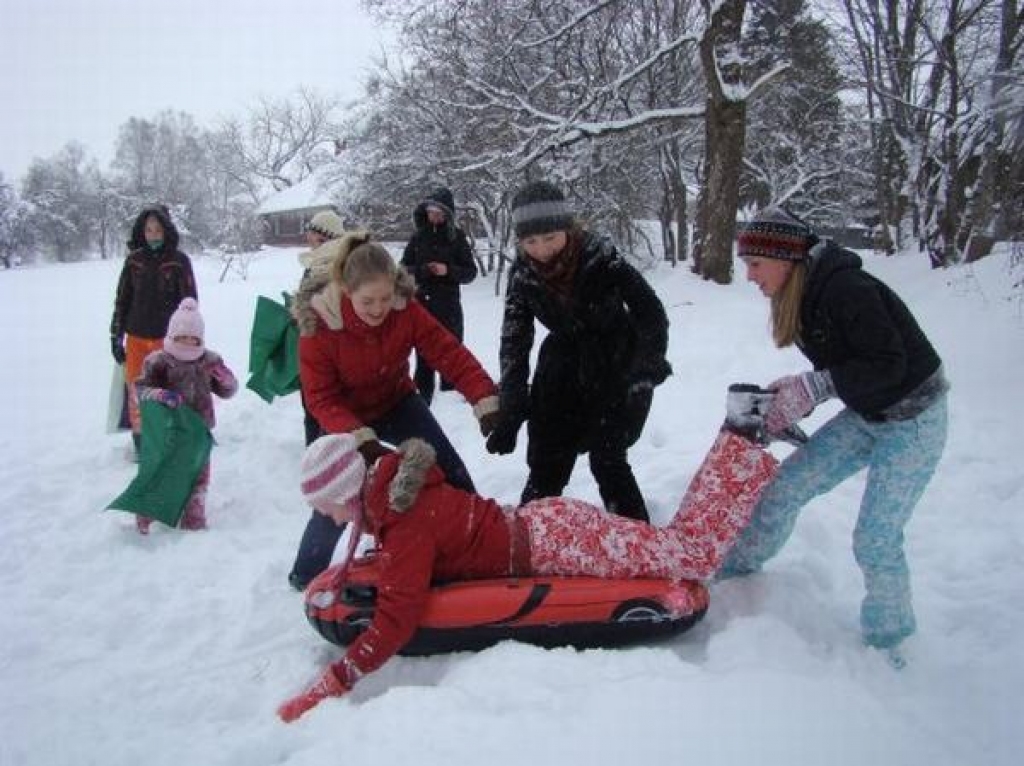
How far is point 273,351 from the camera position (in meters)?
5.12

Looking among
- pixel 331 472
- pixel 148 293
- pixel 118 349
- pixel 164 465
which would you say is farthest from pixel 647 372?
pixel 118 349

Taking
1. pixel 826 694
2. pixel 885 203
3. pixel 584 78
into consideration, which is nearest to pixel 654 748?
pixel 826 694

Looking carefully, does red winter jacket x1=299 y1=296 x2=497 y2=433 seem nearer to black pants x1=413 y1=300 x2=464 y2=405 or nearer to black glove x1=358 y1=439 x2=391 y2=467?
black glove x1=358 y1=439 x2=391 y2=467

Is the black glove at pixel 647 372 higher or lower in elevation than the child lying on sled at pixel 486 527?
higher

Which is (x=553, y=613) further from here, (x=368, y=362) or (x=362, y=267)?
(x=362, y=267)

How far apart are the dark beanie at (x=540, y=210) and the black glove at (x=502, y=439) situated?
2.92ft

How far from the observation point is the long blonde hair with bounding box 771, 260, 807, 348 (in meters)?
2.64

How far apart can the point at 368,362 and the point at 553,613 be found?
4.60 ft

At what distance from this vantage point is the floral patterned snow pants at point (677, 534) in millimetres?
2906

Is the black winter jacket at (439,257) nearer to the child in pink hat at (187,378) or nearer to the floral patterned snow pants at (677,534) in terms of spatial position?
the child in pink hat at (187,378)

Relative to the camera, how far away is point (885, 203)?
1264 centimetres

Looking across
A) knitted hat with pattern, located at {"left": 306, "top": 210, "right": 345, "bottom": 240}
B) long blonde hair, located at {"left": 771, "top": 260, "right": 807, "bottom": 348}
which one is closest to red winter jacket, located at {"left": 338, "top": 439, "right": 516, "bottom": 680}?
long blonde hair, located at {"left": 771, "top": 260, "right": 807, "bottom": 348}

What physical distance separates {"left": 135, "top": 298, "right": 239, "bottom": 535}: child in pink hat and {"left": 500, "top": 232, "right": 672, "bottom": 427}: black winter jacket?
2166mm

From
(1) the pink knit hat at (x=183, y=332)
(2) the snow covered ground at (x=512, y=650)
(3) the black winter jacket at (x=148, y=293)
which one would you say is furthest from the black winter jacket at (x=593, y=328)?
(3) the black winter jacket at (x=148, y=293)
